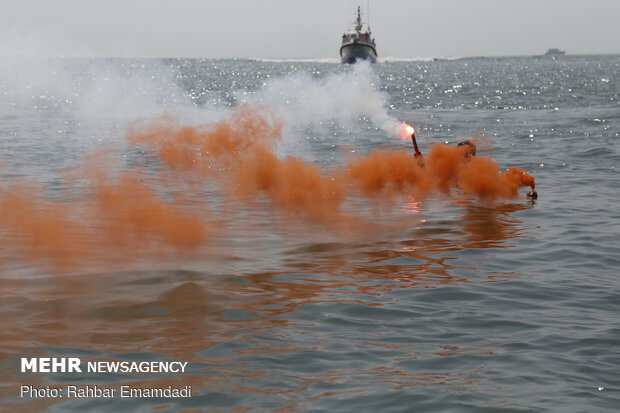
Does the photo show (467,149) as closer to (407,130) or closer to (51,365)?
(407,130)

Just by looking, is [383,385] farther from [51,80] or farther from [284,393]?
[51,80]

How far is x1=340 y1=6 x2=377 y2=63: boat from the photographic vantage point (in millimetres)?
138750

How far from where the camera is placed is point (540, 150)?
1339 inches

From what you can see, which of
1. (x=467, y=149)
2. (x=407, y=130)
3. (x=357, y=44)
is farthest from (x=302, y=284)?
(x=357, y=44)

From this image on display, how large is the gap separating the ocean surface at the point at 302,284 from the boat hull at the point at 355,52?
4542 inches

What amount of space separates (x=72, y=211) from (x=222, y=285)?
7515 mm

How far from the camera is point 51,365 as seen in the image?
A: 9398mm

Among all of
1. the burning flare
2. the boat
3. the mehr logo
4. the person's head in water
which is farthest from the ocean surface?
the boat

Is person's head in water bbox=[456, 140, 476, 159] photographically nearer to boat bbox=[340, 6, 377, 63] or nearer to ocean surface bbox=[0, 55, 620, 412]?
ocean surface bbox=[0, 55, 620, 412]

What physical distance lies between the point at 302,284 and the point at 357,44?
130994 millimetres

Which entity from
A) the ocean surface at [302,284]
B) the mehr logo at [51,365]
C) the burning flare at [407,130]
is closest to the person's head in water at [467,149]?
the ocean surface at [302,284]

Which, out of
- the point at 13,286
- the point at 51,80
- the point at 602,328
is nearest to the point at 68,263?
the point at 13,286

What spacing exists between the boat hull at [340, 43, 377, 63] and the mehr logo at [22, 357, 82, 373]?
13430cm

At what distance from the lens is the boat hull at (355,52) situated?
141337mm
